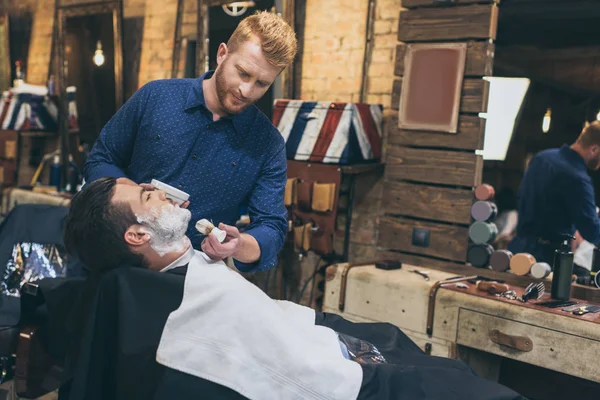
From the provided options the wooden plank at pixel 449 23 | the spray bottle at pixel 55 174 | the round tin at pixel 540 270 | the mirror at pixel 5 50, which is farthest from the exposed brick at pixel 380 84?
the mirror at pixel 5 50

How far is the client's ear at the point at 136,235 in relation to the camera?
158cm

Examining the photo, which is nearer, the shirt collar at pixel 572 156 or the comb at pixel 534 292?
the comb at pixel 534 292

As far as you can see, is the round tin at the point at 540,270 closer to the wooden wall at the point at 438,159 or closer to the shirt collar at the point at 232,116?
the wooden wall at the point at 438,159

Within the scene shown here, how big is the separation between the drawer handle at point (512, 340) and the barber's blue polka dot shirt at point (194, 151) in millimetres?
1097

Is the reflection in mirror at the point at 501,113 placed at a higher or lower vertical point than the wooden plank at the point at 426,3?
lower

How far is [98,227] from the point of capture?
1537 millimetres

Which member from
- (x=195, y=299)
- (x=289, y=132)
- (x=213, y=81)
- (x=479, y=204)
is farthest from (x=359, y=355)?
(x=289, y=132)

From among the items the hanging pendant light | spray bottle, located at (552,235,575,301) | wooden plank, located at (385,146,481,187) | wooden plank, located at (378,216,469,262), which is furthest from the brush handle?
the hanging pendant light

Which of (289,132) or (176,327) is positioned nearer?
(176,327)

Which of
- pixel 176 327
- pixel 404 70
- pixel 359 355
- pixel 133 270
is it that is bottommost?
pixel 359 355

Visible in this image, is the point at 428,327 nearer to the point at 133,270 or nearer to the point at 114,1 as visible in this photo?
the point at 133,270

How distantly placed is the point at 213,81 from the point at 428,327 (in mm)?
1503

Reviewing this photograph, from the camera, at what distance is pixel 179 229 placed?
65.7 inches

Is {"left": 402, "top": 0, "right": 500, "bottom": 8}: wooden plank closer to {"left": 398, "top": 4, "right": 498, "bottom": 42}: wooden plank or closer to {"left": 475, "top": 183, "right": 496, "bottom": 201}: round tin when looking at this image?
{"left": 398, "top": 4, "right": 498, "bottom": 42}: wooden plank
